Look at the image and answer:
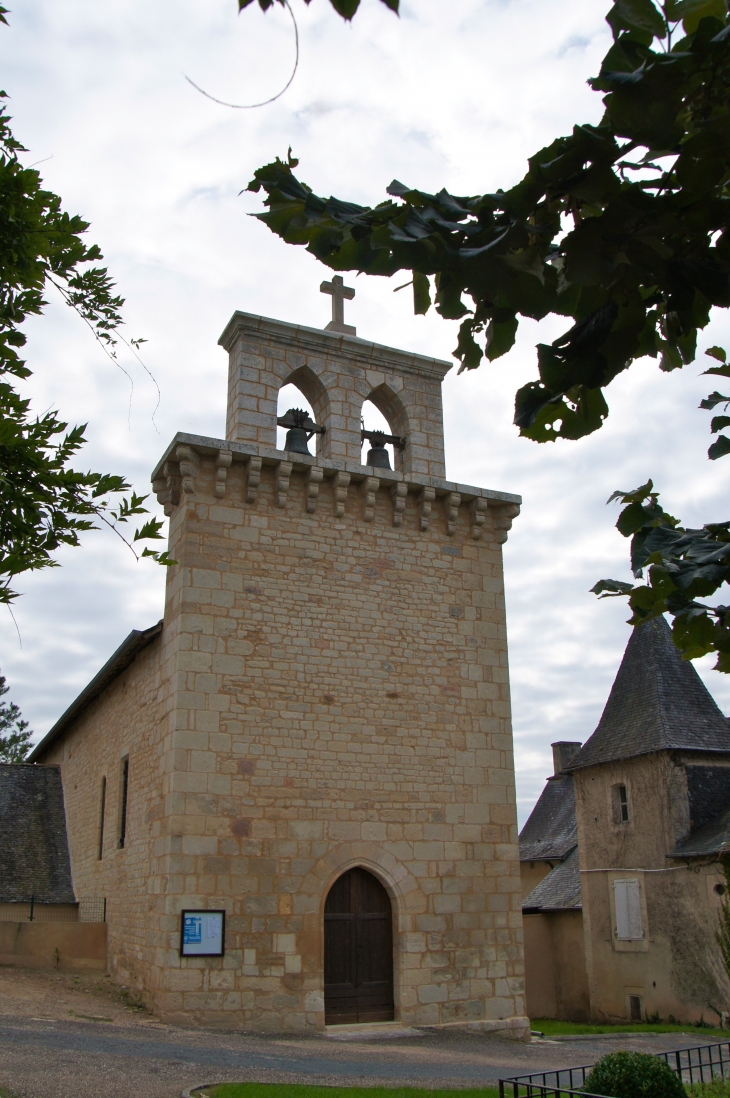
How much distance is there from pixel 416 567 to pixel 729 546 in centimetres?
891

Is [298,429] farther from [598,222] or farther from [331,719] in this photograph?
[598,222]

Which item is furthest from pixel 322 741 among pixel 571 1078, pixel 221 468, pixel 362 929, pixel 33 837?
pixel 33 837

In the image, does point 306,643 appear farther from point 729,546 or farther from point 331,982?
point 729,546

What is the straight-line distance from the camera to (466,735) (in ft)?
38.2

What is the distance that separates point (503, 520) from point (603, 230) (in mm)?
10055

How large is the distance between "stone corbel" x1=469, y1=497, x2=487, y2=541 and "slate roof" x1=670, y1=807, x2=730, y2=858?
7833 mm

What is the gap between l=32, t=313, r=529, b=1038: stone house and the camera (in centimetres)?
994

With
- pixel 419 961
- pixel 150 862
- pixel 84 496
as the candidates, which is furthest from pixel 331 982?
pixel 84 496

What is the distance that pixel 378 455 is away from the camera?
12375 mm

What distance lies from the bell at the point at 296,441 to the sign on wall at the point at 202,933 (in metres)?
5.64

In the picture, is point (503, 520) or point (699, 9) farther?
point (503, 520)

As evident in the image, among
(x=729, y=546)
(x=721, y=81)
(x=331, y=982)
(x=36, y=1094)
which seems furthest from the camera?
(x=331, y=982)

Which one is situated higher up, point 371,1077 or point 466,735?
point 466,735

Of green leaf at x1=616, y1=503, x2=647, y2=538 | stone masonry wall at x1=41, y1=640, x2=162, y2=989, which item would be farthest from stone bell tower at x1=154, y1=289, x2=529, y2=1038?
green leaf at x1=616, y1=503, x2=647, y2=538
